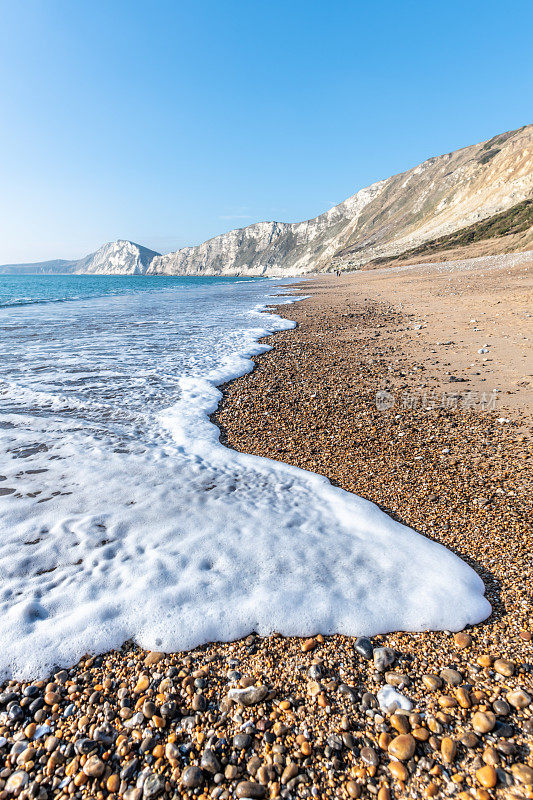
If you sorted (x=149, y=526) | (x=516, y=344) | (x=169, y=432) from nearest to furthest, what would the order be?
(x=149, y=526), (x=169, y=432), (x=516, y=344)

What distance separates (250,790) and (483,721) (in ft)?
4.27

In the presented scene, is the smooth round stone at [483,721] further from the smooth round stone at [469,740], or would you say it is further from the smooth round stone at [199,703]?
the smooth round stone at [199,703]

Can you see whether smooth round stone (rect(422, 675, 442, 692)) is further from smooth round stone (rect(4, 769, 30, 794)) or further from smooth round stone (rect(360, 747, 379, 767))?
smooth round stone (rect(4, 769, 30, 794))

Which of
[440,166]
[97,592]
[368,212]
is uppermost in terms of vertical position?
[440,166]

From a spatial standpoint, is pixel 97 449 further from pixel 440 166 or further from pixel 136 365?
pixel 440 166

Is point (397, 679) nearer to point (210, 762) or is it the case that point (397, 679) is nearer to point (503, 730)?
point (503, 730)

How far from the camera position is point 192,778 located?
1815 millimetres

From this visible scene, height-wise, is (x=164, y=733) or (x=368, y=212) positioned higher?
(x=368, y=212)

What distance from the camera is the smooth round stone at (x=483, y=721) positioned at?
1.96 meters

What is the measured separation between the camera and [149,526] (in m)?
4.00

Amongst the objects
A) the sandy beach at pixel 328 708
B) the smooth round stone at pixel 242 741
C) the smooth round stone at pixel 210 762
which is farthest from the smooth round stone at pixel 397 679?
the smooth round stone at pixel 210 762

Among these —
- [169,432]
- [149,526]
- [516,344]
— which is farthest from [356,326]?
[149,526]

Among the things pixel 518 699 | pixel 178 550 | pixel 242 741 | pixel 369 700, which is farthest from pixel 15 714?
pixel 518 699

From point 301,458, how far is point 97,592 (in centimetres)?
302
